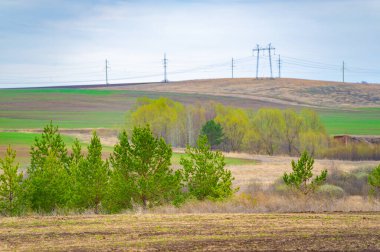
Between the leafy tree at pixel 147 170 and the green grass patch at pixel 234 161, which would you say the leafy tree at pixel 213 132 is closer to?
the green grass patch at pixel 234 161

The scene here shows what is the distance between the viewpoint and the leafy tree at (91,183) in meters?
27.8

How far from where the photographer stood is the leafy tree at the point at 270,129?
91000 millimetres

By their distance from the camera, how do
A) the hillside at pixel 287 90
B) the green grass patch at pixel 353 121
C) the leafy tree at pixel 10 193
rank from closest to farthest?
the leafy tree at pixel 10 193
the green grass patch at pixel 353 121
the hillside at pixel 287 90

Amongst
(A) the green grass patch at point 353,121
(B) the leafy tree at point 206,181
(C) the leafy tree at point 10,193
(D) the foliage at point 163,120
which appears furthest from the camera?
(A) the green grass patch at point 353,121

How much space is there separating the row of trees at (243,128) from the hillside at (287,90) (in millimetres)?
38888

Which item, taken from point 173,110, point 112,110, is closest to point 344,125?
point 173,110

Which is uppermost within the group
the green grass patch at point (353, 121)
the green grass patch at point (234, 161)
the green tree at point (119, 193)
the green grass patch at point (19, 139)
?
the green grass patch at point (353, 121)

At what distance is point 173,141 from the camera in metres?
94.6

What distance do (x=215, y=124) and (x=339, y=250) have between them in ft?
244

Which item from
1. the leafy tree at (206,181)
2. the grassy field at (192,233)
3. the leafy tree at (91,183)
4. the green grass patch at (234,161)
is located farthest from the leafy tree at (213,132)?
the grassy field at (192,233)

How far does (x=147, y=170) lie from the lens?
28.9 meters

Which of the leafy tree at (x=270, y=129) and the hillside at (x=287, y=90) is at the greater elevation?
the hillside at (x=287, y=90)

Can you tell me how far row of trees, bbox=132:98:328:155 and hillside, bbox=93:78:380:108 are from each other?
→ 38.9 m

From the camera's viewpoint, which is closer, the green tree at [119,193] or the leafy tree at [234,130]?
the green tree at [119,193]
